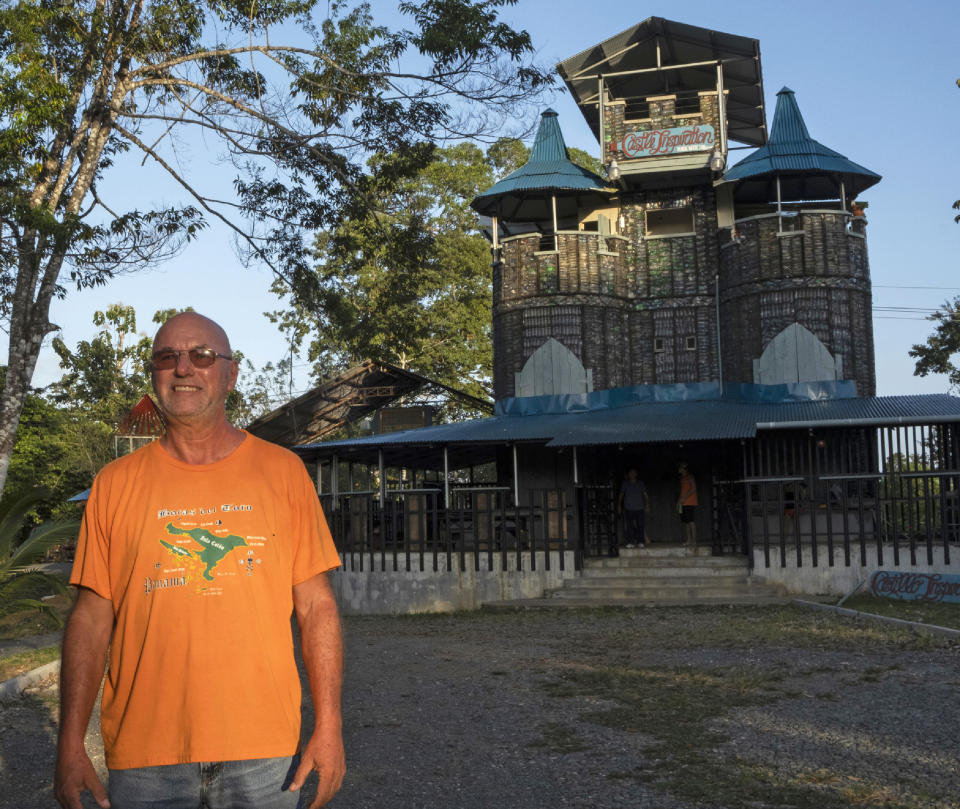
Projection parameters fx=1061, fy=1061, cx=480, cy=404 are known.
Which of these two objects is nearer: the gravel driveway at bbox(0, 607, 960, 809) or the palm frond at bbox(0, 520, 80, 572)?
the gravel driveway at bbox(0, 607, 960, 809)

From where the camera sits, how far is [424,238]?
1574cm

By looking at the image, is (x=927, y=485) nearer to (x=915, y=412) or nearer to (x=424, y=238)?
(x=915, y=412)

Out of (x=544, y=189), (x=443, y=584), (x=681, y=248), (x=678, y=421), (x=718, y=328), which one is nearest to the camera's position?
(x=443, y=584)

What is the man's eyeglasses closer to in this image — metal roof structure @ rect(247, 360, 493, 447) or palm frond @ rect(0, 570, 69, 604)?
palm frond @ rect(0, 570, 69, 604)

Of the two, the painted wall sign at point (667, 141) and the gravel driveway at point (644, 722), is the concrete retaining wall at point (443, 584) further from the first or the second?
the painted wall sign at point (667, 141)

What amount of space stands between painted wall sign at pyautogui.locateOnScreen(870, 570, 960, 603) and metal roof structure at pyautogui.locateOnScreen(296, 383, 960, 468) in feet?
8.60

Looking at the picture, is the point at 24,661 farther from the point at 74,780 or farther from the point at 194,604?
the point at 194,604

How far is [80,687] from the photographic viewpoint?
2938 mm

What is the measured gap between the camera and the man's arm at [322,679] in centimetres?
293

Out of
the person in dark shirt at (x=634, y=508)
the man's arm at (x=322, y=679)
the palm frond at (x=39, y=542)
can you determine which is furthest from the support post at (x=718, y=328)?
the man's arm at (x=322, y=679)

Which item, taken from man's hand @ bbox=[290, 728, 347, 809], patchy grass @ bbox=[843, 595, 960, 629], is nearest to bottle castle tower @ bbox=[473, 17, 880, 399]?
patchy grass @ bbox=[843, 595, 960, 629]

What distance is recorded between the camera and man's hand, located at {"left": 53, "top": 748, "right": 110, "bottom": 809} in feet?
9.35

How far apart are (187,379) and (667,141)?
68.4 feet

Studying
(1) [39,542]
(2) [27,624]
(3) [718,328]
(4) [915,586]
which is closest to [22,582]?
(1) [39,542]
